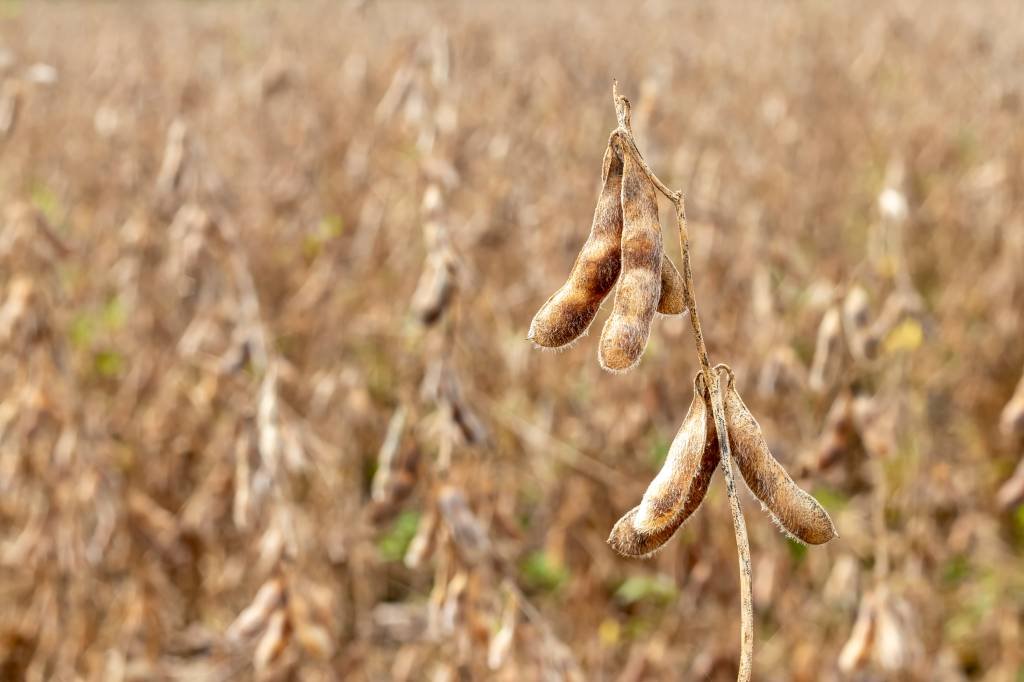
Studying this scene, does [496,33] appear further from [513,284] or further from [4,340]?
[4,340]

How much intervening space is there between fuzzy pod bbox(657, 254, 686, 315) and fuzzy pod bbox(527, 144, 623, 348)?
48 mm

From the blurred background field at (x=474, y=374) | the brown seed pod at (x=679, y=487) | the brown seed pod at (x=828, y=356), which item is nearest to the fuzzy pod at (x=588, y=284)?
the brown seed pod at (x=679, y=487)

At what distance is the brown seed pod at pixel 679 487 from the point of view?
91cm

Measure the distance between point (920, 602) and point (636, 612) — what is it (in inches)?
43.1

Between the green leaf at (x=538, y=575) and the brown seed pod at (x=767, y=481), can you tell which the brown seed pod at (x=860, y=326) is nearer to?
the brown seed pod at (x=767, y=481)

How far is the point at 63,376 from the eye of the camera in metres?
2.49

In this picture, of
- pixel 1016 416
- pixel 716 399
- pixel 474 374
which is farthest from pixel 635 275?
pixel 474 374

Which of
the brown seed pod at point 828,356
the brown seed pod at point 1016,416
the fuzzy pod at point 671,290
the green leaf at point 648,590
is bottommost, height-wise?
the green leaf at point 648,590

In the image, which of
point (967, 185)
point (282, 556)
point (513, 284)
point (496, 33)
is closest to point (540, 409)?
point (513, 284)

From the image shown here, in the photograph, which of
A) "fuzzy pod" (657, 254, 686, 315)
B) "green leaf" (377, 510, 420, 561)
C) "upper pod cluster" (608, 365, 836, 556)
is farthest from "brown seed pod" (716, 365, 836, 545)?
"green leaf" (377, 510, 420, 561)

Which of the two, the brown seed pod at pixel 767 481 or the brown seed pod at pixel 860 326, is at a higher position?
the brown seed pod at pixel 767 481

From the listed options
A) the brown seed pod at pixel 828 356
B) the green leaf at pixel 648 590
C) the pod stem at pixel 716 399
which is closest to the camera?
the pod stem at pixel 716 399

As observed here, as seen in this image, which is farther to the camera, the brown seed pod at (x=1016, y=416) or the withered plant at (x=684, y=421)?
the brown seed pod at (x=1016, y=416)

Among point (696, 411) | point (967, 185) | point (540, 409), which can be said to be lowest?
point (540, 409)
